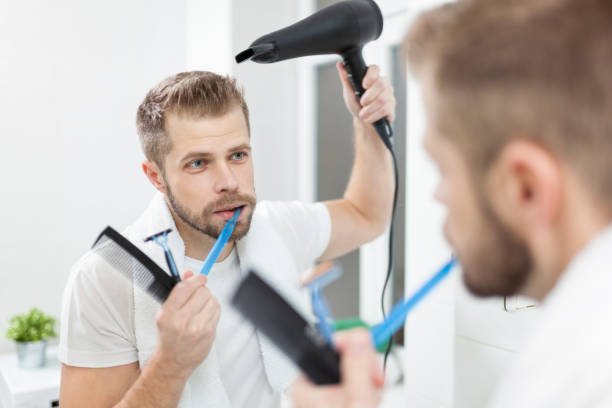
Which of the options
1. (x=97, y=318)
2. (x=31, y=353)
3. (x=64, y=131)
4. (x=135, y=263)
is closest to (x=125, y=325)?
(x=97, y=318)

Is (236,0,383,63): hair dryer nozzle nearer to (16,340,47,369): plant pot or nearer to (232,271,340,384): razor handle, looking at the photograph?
(232,271,340,384): razor handle

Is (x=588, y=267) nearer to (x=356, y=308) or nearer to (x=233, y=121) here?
(x=233, y=121)

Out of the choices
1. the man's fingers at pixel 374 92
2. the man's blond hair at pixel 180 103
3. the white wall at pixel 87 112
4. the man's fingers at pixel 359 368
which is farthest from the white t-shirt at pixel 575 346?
the white wall at pixel 87 112

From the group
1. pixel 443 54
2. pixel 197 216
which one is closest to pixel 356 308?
pixel 197 216

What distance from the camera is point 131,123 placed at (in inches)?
84.0

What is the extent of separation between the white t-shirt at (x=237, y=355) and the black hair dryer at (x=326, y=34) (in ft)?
1.46

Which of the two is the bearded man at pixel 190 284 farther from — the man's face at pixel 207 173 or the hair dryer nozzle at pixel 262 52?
the hair dryer nozzle at pixel 262 52

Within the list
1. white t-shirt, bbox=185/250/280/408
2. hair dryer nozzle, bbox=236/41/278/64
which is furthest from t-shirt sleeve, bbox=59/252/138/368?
hair dryer nozzle, bbox=236/41/278/64

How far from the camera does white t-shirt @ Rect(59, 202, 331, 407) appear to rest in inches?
36.3

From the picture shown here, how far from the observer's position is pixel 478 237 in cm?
43

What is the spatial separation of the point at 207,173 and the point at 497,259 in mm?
674

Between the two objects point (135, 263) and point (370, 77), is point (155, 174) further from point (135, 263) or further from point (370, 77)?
point (370, 77)

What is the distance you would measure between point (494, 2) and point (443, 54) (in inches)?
2.2

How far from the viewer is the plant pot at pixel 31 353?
1.77m
